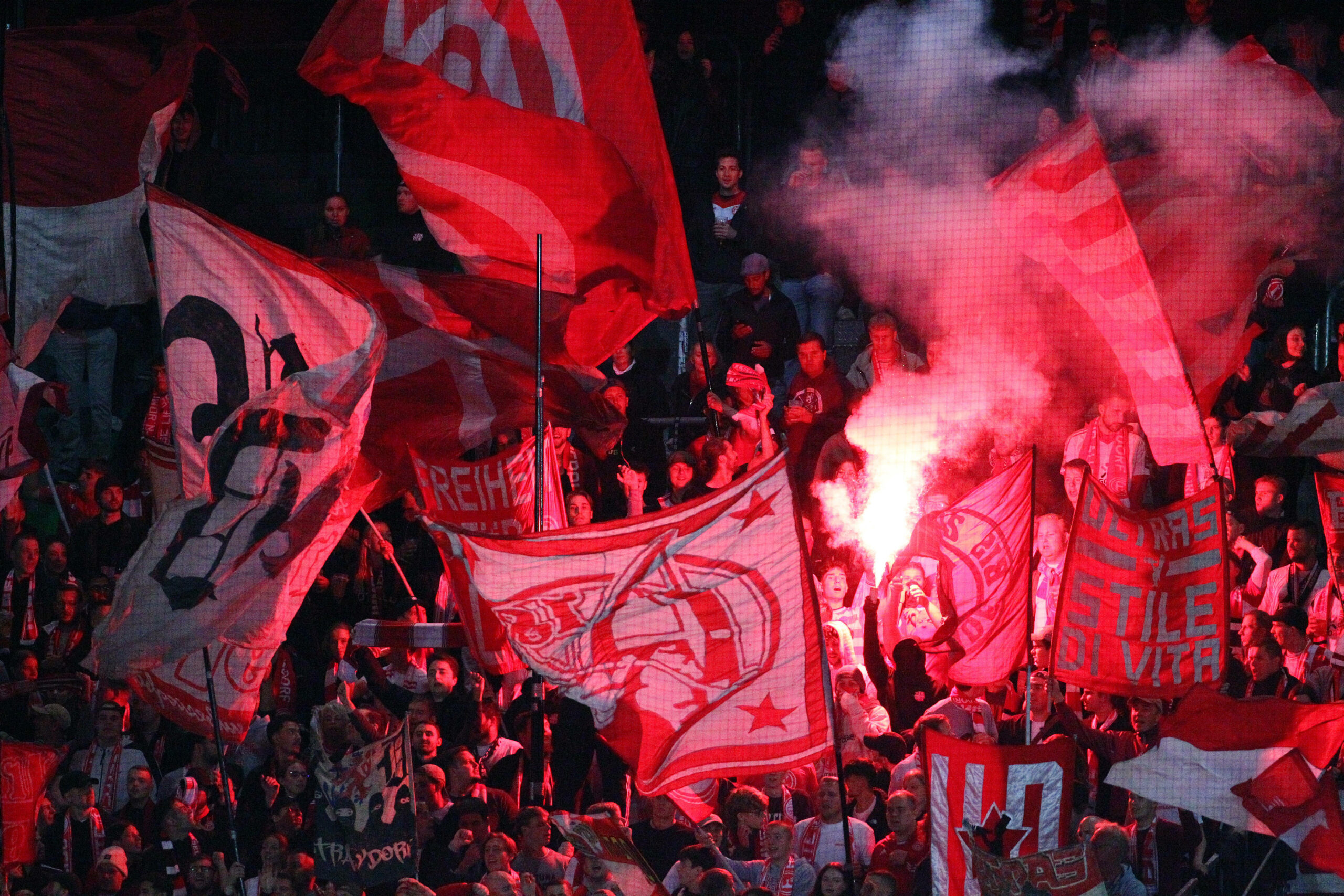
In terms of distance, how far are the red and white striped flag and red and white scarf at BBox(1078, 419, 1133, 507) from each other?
16.3 inches

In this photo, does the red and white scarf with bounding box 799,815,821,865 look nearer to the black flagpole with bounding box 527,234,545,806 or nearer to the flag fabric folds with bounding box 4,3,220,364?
the black flagpole with bounding box 527,234,545,806

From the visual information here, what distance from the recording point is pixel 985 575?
8891 millimetres

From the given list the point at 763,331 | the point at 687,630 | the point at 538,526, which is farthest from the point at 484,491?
the point at 763,331

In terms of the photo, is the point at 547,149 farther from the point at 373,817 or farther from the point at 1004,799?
the point at 1004,799

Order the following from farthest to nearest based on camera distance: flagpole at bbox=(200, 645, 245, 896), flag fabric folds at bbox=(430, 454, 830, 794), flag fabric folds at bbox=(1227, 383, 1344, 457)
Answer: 1. flag fabric folds at bbox=(1227, 383, 1344, 457)
2. flagpole at bbox=(200, 645, 245, 896)
3. flag fabric folds at bbox=(430, 454, 830, 794)

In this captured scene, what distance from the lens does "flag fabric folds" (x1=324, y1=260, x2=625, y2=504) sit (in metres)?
9.92

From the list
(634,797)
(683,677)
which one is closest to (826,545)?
(634,797)

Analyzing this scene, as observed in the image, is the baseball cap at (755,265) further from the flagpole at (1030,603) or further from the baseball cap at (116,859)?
the baseball cap at (116,859)

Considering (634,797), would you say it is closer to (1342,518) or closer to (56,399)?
(1342,518)

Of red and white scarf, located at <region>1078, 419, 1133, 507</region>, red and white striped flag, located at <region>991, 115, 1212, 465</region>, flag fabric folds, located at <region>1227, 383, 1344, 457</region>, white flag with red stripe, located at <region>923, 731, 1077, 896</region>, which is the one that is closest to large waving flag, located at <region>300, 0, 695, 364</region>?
red and white striped flag, located at <region>991, 115, 1212, 465</region>

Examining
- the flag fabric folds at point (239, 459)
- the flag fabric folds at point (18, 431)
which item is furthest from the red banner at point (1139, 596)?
the flag fabric folds at point (18, 431)

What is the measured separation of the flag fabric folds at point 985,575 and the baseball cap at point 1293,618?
1.07 m

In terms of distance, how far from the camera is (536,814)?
27.2 feet

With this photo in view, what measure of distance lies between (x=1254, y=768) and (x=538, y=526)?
9.41 ft
